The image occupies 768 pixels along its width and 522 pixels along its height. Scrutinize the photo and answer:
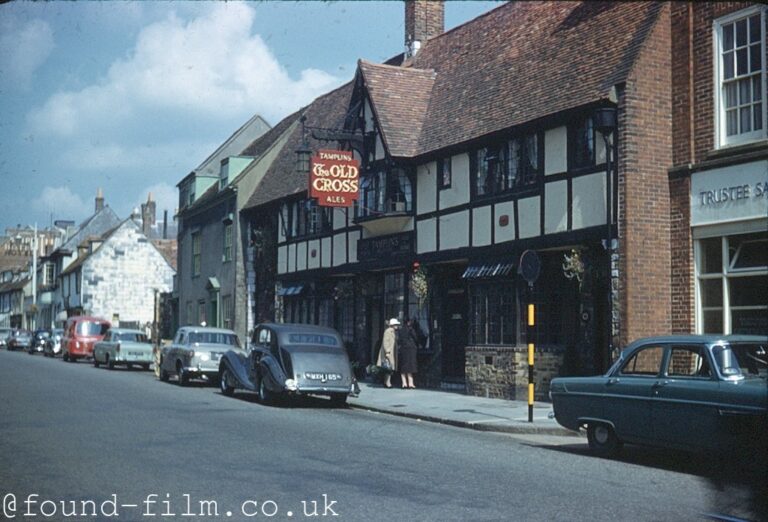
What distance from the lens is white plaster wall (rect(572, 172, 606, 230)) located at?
1805cm

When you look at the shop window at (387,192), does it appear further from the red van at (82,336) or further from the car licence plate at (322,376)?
the red van at (82,336)

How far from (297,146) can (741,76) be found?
2182cm

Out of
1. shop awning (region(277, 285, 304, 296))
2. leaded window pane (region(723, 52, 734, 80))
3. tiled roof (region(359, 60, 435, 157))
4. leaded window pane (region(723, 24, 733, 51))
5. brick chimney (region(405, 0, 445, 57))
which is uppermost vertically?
brick chimney (region(405, 0, 445, 57))

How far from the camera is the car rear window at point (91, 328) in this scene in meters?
42.9

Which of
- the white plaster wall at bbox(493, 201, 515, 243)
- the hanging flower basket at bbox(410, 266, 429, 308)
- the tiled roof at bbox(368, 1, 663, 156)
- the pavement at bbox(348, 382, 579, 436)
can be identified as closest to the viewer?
the pavement at bbox(348, 382, 579, 436)

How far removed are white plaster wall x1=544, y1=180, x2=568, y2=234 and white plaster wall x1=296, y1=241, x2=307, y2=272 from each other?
1327 cm

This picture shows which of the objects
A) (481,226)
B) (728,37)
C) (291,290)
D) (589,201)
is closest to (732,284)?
(589,201)

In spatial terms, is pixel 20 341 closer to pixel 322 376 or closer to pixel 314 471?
pixel 322 376

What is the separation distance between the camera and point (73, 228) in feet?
275

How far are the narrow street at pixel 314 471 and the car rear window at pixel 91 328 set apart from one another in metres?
27.4

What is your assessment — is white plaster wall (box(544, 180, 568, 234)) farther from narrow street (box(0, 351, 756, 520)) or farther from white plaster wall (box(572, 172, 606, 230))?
narrow street (box(0, 351, 756, 520))

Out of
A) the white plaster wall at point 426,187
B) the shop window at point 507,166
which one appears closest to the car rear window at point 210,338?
the white plaster wall at point 426,187

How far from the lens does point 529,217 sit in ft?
66.1

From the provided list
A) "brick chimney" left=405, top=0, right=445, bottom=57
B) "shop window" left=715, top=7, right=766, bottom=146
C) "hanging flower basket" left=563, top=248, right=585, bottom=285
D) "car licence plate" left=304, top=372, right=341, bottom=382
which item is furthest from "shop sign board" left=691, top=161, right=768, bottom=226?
"brick chimney" left=405, top=0, right=445, bottom=57
